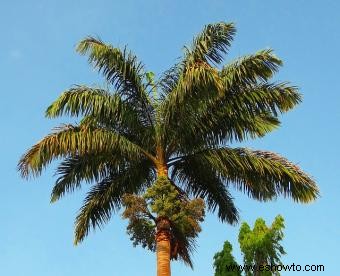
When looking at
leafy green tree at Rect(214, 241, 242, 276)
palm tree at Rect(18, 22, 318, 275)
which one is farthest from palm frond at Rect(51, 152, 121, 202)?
leafy green tree at Rect(214, 241, 242, 276)

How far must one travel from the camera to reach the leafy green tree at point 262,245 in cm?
2983

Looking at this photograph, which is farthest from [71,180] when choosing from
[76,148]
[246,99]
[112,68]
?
[246,99]

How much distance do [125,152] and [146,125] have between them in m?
1.14

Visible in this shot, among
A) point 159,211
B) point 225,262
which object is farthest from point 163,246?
point 225,262

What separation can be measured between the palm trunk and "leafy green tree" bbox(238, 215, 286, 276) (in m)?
13.5

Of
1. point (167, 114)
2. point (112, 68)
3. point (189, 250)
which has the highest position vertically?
point (112, 68)

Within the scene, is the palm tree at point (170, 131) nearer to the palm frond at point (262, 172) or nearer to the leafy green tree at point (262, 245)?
the palm frond at point (262, 172)

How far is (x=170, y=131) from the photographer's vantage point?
1797 cm

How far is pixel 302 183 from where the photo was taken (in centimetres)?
1772

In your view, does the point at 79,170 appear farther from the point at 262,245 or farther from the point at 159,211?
the point at 262,245

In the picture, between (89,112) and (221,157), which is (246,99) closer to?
(221,157)

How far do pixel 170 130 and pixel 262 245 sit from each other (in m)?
13.5

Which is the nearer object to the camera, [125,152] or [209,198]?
[125,152]

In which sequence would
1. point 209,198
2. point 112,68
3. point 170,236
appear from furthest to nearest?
point 209,198, point 112,68, point 170,236
